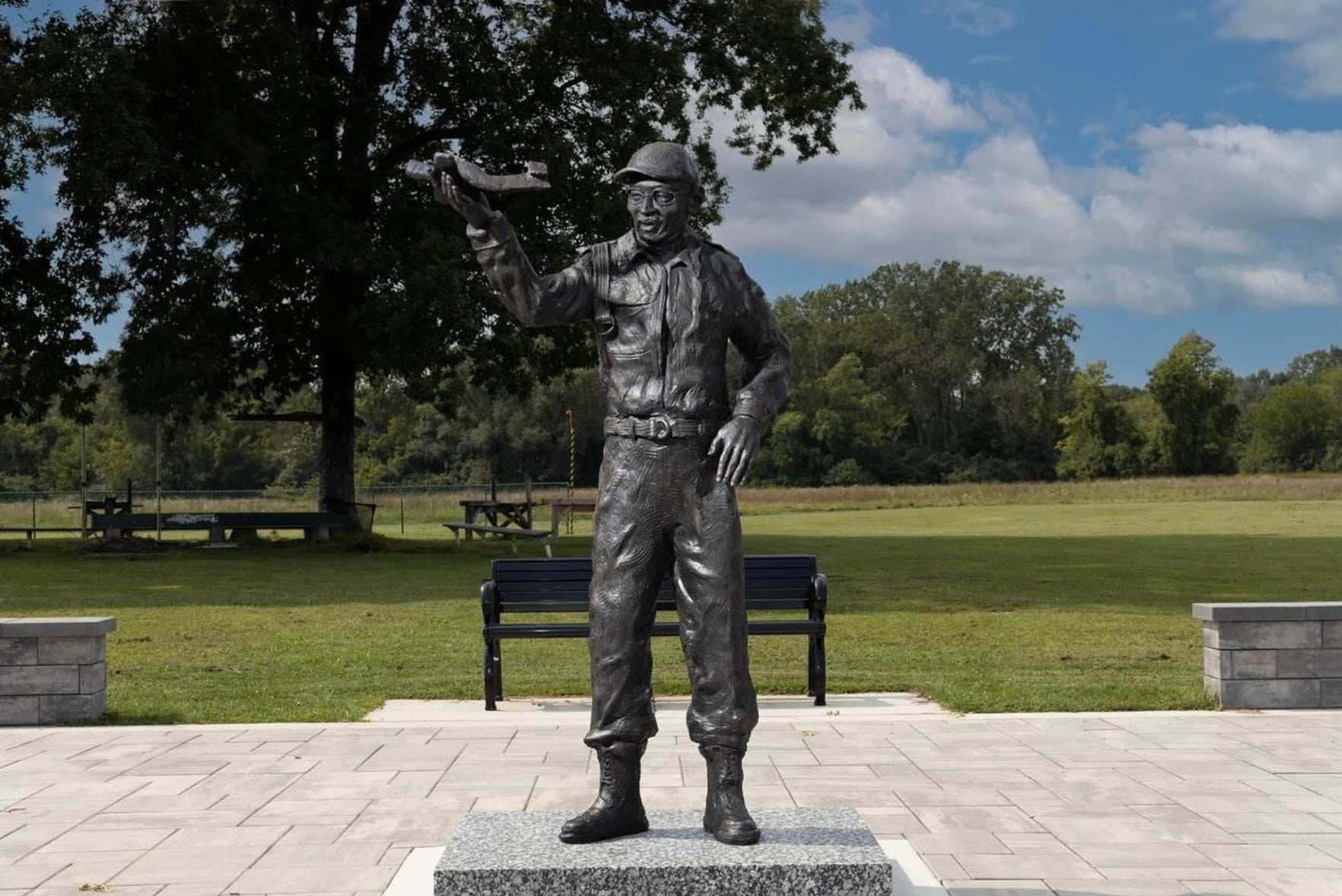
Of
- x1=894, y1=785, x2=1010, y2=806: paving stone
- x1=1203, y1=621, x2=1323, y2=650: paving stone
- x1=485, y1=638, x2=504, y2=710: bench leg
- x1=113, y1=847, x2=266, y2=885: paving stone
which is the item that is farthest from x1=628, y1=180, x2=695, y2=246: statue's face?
x1=1203, y1=621, x2=1323, y2=650: paving stone

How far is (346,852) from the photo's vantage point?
581cm

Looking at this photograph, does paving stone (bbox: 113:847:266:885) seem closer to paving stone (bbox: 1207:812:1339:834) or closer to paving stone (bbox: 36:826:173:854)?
paving stone (bbox: 36:826:173:854)

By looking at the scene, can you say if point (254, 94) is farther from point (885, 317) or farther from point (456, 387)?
point (885, 317)

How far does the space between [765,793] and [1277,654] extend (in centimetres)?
434

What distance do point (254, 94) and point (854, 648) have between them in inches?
731

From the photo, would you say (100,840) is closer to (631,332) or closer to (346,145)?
(631,332)

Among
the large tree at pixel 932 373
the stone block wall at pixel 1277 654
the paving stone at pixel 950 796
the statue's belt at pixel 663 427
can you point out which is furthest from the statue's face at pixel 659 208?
the large tree at pixel 932 373

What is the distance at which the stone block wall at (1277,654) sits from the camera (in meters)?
9.26

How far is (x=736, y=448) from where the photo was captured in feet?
16.3

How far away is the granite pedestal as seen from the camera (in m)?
4.62

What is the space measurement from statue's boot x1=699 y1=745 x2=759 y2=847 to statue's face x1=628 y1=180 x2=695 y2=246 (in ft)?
6.06

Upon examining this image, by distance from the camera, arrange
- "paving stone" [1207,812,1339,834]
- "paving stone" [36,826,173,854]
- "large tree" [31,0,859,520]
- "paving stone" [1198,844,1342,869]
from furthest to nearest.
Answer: "large tree" [31,0,859,520]
"paving stone" [1207,812,1339,834]
"paving stone" [36,826,173,854]
"paving stone" [1198,844,1342,869]

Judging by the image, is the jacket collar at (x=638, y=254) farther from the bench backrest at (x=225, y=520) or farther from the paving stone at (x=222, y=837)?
the bench backrest at (x=225, y=520)

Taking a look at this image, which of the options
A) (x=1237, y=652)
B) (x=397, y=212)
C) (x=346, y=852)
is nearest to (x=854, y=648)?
(x=1237, y=652)
